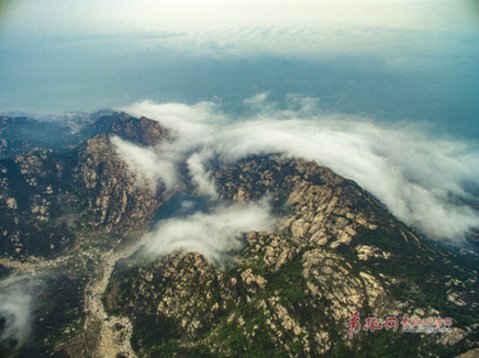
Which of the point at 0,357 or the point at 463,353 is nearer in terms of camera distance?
the point at 0,357

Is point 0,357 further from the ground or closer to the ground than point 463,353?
further from the ground
